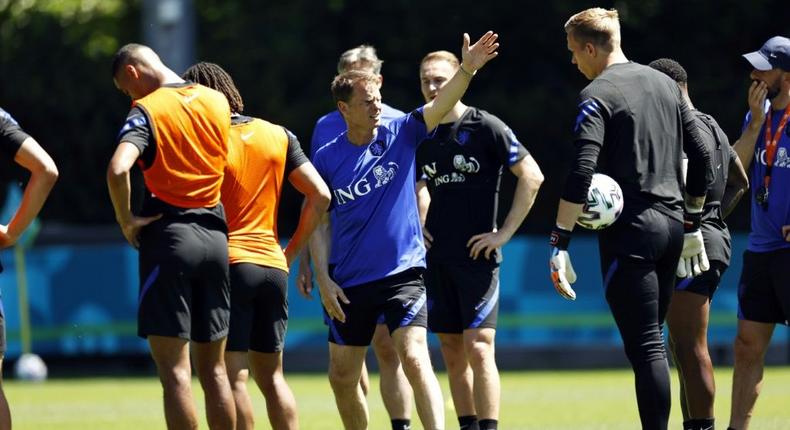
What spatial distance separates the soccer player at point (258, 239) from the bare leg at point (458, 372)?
1.40 metres

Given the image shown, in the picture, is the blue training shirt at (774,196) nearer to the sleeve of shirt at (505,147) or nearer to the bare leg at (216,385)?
the sleeve of shirt at (505,147)

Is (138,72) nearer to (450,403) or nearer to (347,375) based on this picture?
(347,375)

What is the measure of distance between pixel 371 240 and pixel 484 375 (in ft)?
3.87

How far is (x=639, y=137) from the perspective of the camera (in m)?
7.33

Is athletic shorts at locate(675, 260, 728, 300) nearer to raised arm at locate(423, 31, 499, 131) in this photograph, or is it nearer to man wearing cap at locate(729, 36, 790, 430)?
man wearing cap at locate(729, 36, 790, 430)

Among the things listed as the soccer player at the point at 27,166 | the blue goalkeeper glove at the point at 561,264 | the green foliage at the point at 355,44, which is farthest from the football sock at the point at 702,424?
the green foliage at the point at 355,44

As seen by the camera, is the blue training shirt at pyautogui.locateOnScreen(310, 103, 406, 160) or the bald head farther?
the blue training shirt at pyautogui.locateOnScreen(310, 103, 406, 160)

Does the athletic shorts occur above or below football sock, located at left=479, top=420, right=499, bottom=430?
above

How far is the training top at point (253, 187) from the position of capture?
7.66m

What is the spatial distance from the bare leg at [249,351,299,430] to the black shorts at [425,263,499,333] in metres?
1.42

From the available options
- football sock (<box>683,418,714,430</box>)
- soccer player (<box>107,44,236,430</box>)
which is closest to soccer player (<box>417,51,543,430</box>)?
football sock (<box>683,418,714,430</box>)

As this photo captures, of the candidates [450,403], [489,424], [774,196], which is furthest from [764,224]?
[450,403]

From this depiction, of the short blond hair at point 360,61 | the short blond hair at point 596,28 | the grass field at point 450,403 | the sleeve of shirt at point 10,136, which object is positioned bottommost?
the grass field at point 450,403

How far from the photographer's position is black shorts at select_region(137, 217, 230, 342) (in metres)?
7.06
